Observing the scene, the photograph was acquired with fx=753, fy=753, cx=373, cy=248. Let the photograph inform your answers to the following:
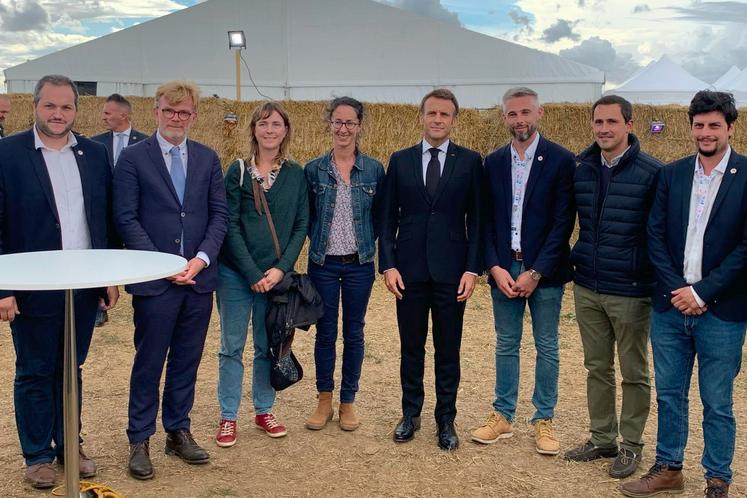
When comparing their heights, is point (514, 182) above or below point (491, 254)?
above

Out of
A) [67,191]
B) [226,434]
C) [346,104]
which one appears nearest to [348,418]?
[226,434]

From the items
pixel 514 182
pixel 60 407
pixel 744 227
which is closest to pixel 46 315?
pixel 60 407

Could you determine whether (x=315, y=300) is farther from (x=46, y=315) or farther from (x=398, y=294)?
(x=46, y=315)

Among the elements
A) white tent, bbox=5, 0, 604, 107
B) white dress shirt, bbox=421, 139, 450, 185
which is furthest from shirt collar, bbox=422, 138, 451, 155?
white tent, bbox=5, 0, 604, 107

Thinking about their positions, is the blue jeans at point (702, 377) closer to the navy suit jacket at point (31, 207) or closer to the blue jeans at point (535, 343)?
the blue jeans at point (535, 343)

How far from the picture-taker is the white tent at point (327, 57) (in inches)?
669

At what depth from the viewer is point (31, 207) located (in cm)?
356

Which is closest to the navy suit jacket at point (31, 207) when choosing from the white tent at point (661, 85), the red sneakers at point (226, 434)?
the red sneakers at point (226, 434)

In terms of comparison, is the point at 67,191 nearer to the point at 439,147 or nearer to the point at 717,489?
the point at 439,147

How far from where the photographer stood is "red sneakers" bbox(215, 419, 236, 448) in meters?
4.28

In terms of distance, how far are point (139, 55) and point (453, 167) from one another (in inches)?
616

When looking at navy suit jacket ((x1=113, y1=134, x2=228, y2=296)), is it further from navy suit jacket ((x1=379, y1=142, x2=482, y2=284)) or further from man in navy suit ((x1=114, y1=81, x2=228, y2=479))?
navy suit jacket ((x1=379, y1=142, x2=482, y2=284))

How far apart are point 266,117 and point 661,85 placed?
16.0 metres

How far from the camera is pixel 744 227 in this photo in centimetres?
339
